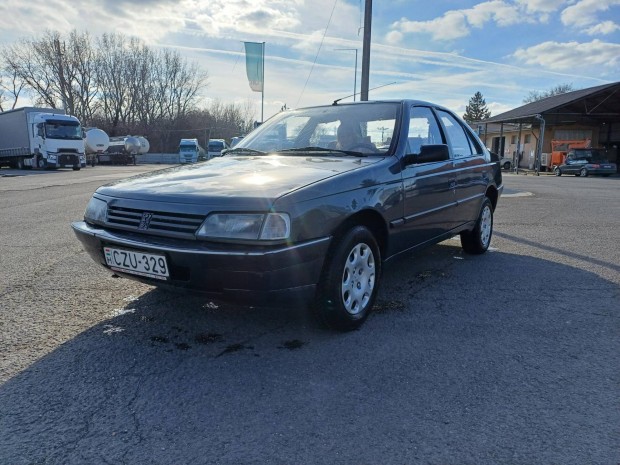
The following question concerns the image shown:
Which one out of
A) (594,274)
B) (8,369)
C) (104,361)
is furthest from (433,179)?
(8,369)

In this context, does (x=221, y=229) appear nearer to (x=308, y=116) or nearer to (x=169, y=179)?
(x=169, y=179)

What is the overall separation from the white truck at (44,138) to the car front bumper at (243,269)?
2798cm

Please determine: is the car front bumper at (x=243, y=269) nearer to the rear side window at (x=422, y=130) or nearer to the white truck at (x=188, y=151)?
the rear side window at (x=422, y=130)

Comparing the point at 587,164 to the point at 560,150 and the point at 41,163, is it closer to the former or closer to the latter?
the point at 560,150

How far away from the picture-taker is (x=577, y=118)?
3581 centimetres

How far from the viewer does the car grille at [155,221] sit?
2.66 meters

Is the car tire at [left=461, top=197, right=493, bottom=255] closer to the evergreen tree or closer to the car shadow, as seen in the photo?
the car shadow

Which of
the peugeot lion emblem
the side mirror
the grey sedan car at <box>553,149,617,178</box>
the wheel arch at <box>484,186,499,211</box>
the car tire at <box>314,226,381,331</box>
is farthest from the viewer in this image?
the grey sedan car at <box>553,149,617,178</box>

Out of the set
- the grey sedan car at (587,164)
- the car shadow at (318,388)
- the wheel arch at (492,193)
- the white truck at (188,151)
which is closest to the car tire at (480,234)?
the wheel arch at (492,193)

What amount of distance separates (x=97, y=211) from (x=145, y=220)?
568 millimetres

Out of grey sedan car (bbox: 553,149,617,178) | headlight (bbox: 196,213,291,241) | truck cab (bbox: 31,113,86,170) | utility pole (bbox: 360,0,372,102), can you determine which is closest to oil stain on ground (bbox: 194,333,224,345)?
headlight (bbox: 196,213,291,241)

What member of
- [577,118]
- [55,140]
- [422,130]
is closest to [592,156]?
[577,118]

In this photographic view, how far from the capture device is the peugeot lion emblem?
2.80 m

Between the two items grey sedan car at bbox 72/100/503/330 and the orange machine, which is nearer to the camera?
grey sedan car at bbox 72/100/503/330
